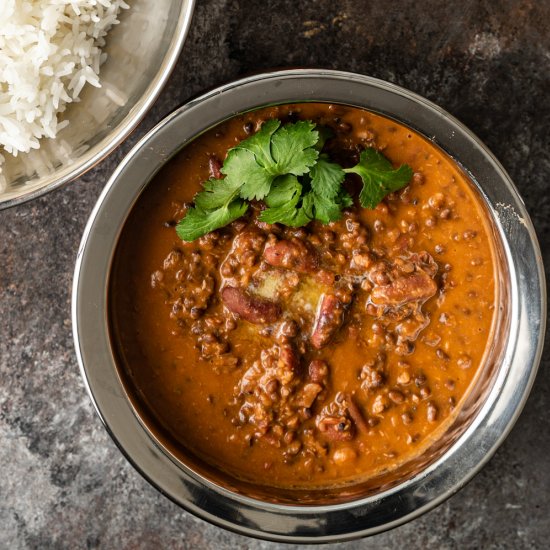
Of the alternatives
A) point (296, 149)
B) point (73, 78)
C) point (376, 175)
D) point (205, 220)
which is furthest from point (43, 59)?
point (376, 175)

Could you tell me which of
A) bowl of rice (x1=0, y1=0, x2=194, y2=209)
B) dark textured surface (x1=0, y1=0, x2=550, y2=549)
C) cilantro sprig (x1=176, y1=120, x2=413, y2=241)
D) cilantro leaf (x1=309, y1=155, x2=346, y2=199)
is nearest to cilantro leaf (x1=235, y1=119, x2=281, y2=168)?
cilantro sprig (x1=176, y1=120, x2=413, y2=241)

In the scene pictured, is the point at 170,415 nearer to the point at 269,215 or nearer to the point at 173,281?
the point at 173,281

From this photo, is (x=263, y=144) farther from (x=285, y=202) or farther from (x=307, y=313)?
(x=307, y=313)

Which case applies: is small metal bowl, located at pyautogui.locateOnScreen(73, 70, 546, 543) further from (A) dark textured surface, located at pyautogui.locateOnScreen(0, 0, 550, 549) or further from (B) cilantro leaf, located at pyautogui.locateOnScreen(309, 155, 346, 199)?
(A) dark textured surface, located at pyautogui.locateOnScreen(0, 0, 550, 549)

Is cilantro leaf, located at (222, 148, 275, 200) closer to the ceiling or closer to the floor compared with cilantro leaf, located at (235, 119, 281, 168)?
closer to the floor

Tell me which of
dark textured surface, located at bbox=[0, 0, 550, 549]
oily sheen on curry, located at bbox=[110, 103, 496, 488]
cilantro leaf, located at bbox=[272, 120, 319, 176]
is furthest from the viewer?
dark textured surface, located at bbox=[0, 0, 550, 549]

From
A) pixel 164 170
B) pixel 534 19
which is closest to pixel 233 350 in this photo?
pixel 164 170
